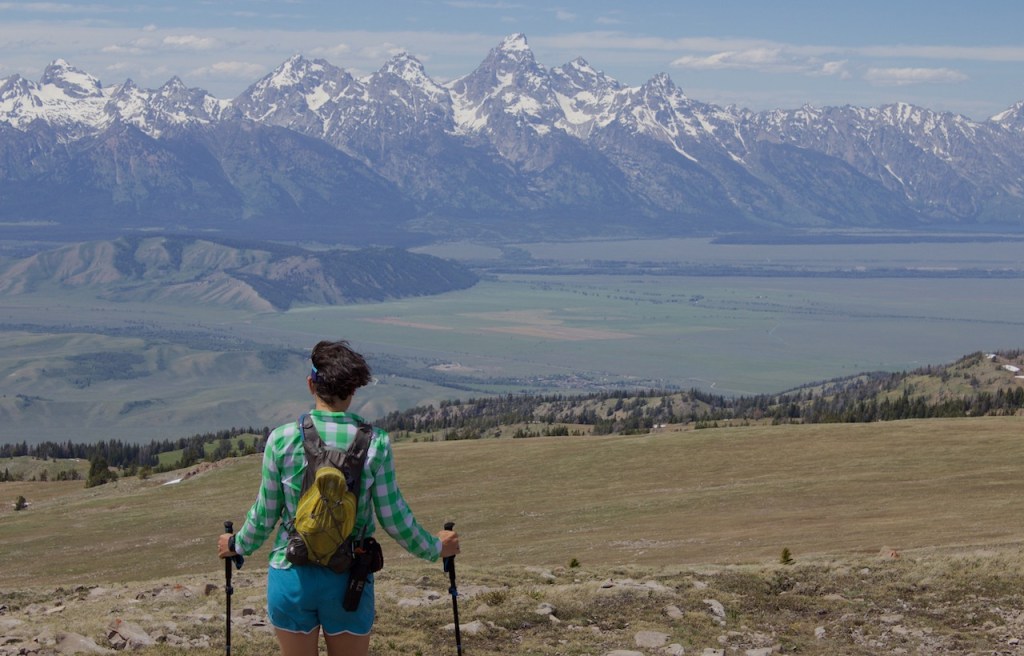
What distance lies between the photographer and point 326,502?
11.7m

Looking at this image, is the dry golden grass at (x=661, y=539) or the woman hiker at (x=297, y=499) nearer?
the woman hiker at (x=297, y=499)

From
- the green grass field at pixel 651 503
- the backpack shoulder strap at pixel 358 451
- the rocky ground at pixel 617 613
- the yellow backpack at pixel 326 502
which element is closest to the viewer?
the yellow backpack at pixel 326 502

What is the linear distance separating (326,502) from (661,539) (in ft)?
100

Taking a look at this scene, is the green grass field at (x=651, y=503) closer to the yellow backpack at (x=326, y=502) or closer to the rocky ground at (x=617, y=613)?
the rocky ground at (x=617, y=613)

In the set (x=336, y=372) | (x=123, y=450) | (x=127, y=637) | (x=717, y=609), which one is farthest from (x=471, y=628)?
(x=123, y=450)

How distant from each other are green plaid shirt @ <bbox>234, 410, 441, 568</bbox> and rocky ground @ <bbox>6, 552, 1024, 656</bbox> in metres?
7.04

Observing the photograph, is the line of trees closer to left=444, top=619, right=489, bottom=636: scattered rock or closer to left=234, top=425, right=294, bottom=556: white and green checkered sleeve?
left=444, top=619, right=489, bottom=636: scattered rock

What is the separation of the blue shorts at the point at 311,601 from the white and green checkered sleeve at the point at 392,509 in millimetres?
531

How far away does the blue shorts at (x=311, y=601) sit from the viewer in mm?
11953

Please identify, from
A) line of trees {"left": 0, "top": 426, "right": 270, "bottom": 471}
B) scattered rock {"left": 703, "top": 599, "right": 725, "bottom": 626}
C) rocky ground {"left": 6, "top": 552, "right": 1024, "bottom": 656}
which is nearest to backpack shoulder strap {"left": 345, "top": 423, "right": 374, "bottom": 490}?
rocky ground {"left": 6, "top": 552, "right": 1024, "bottom": 656}

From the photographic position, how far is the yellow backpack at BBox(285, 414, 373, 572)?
38.3ft

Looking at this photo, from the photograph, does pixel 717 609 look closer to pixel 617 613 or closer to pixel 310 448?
pixel 617 613

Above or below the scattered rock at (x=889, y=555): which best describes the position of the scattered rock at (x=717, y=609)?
above

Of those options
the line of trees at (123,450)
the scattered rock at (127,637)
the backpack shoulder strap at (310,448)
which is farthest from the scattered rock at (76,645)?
the line of trees at (123,450)
